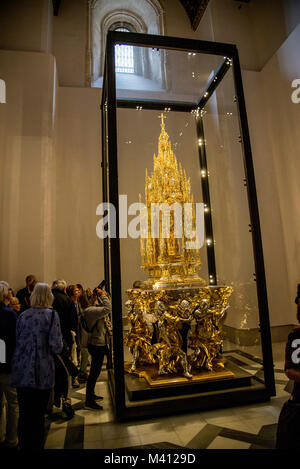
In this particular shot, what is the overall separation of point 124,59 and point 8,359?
4.41 metres

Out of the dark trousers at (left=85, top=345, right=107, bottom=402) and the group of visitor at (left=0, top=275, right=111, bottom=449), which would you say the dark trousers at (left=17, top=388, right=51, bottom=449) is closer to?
the group of visitor at (left=0, top=275, right=111, bottom=449)

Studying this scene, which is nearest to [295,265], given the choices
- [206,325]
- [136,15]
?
[206,325]

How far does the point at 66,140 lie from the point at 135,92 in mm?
2037

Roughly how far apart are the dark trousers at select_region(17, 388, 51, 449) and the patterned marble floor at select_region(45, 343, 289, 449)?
53cm

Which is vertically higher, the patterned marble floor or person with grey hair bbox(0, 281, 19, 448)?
person with grey hair bbox(0, 281, 19, 448)

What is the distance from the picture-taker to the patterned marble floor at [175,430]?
2.35 meters

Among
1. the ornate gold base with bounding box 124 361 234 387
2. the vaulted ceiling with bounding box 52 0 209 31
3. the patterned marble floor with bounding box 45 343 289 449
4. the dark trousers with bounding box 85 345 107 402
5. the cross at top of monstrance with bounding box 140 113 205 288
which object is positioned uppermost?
the vaulted ceiling with bounding box 52 0 209 31

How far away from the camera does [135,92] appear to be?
5367 mm

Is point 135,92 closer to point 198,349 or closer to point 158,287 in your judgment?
point 158,287

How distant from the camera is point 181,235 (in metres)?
4.43

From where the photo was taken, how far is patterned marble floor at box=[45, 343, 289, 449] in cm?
235

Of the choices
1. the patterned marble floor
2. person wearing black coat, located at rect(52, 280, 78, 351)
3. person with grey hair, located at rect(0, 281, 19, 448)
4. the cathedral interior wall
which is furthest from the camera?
the cathedral interior wall

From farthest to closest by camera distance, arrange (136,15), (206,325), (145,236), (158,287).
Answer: (136,15) → (145,236) → (158,287) → (206,325)

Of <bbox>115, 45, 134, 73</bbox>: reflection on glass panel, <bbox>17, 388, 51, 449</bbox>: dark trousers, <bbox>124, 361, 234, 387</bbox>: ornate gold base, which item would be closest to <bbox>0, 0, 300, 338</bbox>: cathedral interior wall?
<bbox>115, 45, 134, 73</bbox>: reflection on glass panel
